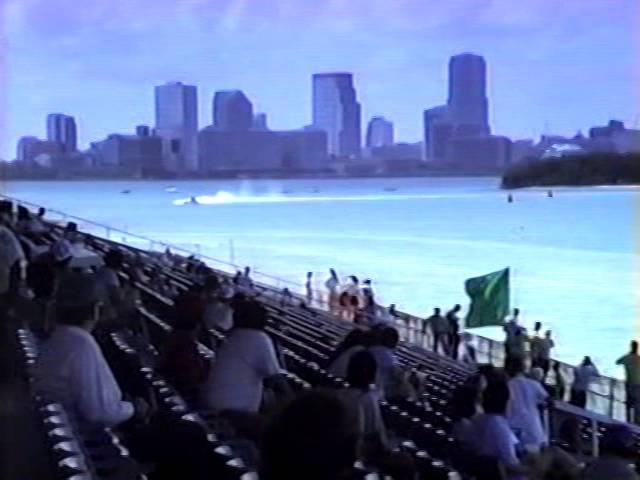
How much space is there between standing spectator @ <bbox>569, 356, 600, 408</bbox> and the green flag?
409 mm

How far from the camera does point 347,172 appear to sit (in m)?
4.20

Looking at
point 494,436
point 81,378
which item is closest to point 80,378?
point 81,378

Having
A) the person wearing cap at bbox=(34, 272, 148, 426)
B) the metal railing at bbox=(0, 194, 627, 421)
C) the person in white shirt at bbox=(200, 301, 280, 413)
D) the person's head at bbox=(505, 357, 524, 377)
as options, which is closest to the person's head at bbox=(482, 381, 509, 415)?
the person in white shirt at bbox=(200, 301, 280, 413)

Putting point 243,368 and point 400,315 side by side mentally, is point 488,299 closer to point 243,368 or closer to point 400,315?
point 400,315

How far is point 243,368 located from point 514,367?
1.02 meters

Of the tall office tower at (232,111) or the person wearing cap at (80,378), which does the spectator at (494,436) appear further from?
the tall office tower at (232,111)

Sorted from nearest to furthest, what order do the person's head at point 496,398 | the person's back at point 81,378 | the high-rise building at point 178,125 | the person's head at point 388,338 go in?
the person's back at point 81,378
the person's head at point 496,398
the person's head at point 388,338
the high-rise building at point 178,125

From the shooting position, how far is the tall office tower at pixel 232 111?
13.8ft

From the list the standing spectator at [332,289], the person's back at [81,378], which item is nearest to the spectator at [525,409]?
the person's back at [81,378]

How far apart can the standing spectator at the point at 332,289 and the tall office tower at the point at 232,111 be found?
1150 millimetres

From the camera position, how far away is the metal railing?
4.92 meters

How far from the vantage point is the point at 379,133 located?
4289 millimetres

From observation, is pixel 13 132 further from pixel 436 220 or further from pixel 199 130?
pixel 436 220

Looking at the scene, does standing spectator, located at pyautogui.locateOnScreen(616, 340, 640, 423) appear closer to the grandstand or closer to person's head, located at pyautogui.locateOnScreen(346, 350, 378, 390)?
the grandstand
